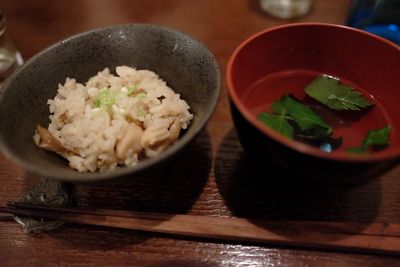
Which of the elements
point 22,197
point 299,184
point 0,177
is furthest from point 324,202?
point 0,177

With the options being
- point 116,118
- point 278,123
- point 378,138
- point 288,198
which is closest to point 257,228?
point 288,198

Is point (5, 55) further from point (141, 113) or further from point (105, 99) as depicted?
point (141, 113)

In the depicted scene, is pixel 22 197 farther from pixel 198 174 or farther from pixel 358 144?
pixel 358 144

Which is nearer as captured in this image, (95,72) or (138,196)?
(138,196)

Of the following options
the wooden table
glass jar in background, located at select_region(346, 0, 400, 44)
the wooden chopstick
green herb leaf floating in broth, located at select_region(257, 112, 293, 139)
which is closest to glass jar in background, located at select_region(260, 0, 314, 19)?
glass jar in background, located at select_region(346, 0, 400, 44)

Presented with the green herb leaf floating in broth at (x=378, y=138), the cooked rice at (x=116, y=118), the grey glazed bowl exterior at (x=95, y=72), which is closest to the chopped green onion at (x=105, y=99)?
the cooked rice at (x=116, y=118)

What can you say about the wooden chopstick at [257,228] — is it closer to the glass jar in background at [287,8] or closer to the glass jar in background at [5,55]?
the glass jar in background at [5,55]
